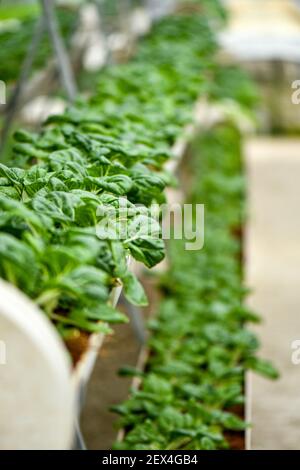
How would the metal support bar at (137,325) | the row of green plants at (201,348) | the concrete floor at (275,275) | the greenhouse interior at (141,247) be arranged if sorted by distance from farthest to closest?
the metal support bar at (137,325) → the concrete floor at (275,275) → the row of green plants at (201,348) → the greenhouse interior at (141,247)

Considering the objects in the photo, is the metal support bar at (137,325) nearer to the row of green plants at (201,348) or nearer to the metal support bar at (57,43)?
the row of green plants at (201,348)

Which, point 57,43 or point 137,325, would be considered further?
point 57,43

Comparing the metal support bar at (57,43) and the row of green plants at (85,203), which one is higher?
the metal support bar at (57,43)

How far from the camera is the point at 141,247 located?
2162 mm

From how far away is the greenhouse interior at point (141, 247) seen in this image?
176 centimetres

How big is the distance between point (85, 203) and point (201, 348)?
1821mm

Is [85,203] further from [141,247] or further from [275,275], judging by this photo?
[275,275]

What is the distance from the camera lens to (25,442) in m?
1.52

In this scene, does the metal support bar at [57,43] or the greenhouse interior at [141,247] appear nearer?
the greenhouse interior at [141,247]

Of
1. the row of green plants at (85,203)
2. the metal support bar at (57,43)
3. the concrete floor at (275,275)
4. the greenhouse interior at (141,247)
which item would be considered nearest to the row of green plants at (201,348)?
the greenhouse interior at (141,247)

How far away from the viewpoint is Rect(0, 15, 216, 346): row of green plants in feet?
5.79

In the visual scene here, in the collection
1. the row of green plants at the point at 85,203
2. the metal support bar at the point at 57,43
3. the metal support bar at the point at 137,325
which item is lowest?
the row of green plants at the point at 85,203

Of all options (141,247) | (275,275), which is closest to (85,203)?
(141,247)
